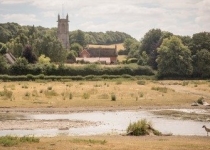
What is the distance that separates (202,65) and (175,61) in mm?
6364

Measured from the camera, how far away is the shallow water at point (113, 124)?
31.3 m

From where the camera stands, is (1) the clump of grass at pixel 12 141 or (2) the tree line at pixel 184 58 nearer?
(1) the clump of grass at pixel 12 141

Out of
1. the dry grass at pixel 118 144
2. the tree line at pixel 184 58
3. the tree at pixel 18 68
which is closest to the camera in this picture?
the dry grass at pixel 118 144

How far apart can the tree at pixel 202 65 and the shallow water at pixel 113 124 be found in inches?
1922

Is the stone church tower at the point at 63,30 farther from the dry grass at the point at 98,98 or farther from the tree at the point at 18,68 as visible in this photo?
the dry grass at the point at 98,98

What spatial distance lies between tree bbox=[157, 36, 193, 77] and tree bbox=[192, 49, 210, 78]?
225cm

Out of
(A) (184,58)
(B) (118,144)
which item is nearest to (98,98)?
(B) (118,144)

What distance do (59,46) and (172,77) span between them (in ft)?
101

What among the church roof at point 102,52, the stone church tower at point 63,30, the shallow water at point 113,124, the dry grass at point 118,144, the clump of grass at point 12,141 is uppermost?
the stone church tower at point 63,30

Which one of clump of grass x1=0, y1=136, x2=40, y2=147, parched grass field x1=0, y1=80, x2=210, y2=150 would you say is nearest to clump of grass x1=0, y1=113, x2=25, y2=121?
parched grass field x1=0, y1=80, x2=210, y2=150

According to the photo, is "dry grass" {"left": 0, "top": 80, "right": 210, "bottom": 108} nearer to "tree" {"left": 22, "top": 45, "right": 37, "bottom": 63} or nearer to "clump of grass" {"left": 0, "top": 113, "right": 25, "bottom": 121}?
"clump of grass" {"left": 0, "top": 113, "right": 25, "bottom": 121}

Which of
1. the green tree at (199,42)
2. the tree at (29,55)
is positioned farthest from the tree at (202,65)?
the tree at (29,55)

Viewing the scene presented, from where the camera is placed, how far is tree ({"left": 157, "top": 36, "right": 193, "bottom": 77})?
87.9 meters

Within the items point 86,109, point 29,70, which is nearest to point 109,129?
point 86,109
